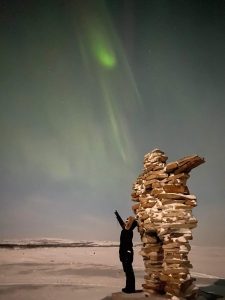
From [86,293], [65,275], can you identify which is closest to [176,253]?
[86,293]

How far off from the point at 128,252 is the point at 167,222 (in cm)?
269

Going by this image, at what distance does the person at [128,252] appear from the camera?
37.0ft

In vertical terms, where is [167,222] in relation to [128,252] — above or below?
above

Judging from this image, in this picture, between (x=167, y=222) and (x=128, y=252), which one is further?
(x=128, y=252)

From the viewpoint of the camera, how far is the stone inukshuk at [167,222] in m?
9.21

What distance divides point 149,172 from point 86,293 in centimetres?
860

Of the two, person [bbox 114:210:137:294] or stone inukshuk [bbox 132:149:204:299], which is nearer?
stone inukshuk [bbox 132:149:204:299]

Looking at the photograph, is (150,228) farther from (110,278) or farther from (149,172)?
(110,278)

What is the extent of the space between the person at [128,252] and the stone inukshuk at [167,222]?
0.52 metres

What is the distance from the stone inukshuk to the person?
0.52 m

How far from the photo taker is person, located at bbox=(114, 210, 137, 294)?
11.3m

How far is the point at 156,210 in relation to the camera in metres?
10.0

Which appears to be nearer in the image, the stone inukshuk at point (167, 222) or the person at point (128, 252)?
the stone inukshuk at point (167, 222)

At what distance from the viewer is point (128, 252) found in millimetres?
11320
